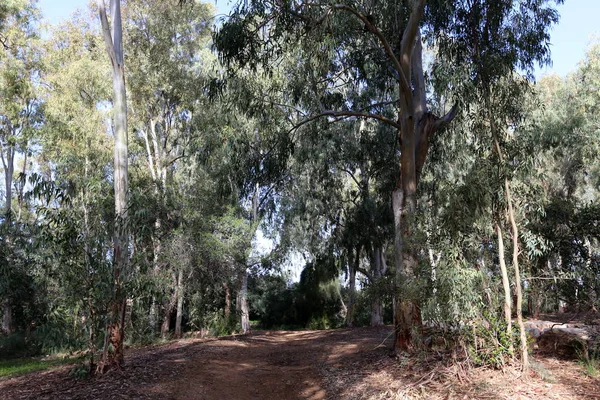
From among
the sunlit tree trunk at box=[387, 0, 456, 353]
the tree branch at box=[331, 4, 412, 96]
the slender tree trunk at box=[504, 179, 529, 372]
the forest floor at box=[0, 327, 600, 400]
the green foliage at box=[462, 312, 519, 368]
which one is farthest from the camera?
the tree branch at box=[331, 4, 412, 96]

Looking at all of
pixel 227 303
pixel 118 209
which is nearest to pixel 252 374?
pixel 118 209

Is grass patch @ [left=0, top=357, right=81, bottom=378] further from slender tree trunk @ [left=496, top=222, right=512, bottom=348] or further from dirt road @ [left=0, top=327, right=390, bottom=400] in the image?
slender tree trunk @ [left=496, top=222, right=512, bottom=348]

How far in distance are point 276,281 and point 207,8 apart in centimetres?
1274

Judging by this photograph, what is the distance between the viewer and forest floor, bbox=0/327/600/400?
607cm

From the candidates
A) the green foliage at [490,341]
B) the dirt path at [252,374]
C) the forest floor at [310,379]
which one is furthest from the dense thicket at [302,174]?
the dirt path at [252,374]

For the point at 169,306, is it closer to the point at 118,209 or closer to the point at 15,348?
the point at 15,348

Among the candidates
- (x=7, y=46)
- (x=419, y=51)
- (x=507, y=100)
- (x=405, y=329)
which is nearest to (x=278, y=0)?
(x=419, y=51)

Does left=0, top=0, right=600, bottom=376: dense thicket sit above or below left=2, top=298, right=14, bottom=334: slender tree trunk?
above

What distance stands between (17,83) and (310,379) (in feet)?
56.3

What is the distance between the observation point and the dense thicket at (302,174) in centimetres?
736

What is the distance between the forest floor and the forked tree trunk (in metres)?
0.42

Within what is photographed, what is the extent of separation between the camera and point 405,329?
8734 millimetres

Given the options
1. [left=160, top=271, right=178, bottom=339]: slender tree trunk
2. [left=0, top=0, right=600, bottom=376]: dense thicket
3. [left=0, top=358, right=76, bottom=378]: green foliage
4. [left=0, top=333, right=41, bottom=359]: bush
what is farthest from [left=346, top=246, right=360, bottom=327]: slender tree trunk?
[left=0, top=333, right=41, bottom=359]: bush

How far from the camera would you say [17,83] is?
759 inches
